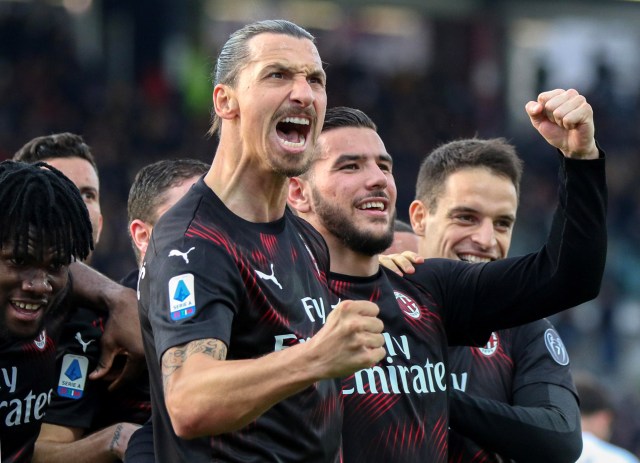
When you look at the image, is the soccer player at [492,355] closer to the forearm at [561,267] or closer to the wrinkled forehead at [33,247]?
the forearm at [561,267]

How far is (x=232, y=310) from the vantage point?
3316 mm

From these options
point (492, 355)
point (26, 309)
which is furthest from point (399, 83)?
point (26, 309)

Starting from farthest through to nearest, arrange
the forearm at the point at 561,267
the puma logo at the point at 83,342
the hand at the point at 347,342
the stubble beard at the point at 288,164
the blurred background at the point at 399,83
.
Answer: the blurred background at the point at 399,83 < the puma logo at the point at 83,342 < the forearm at the point at 561,267 < the stubble beard at the point at 288,164 < the hand at the point at 347,342

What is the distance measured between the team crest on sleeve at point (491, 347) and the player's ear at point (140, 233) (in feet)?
5.10

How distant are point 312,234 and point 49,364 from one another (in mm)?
1235

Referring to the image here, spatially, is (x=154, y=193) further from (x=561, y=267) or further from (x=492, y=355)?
(x=561, y=267)

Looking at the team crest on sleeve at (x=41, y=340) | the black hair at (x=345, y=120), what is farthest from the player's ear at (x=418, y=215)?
the team crest on sleeve at (x=41, y=340)

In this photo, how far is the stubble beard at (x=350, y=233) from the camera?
4281 mm

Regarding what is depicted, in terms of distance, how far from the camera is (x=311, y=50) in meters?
3.74

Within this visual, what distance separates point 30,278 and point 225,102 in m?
1.02

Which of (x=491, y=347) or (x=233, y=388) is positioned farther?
(x=491, y=347)

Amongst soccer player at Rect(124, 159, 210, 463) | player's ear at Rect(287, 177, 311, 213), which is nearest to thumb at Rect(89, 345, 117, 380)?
soccer player at Rect(124, 159, 210, 463)

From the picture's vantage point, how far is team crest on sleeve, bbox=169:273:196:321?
318cm

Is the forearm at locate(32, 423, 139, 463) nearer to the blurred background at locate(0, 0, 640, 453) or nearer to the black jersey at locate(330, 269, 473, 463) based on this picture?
the black jersey at locate(330, 269, 473, 463)
